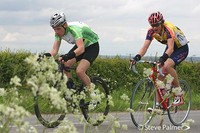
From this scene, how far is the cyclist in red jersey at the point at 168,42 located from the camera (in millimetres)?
8750

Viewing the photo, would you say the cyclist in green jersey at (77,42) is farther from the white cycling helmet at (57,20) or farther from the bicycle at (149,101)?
the bicycle at (149,101)

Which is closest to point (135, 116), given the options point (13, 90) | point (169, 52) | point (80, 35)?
point (169, 52)

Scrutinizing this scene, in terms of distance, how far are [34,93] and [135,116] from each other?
6.71 meters

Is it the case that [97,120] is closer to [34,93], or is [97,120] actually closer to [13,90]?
[13,90]

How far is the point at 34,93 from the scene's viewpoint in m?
2.25

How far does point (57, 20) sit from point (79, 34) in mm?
436

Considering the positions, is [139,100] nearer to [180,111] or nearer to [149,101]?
[149,101]

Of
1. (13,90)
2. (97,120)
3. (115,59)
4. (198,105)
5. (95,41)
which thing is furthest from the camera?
(115,59)

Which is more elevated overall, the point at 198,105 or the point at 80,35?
the point at 80,35

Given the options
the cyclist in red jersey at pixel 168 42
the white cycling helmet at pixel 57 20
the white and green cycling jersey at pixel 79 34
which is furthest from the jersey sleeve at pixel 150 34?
the white cycling helmet at pixel 57 20

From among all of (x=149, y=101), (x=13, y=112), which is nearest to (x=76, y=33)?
(x=149, y=101)

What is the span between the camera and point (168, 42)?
881 centimetres

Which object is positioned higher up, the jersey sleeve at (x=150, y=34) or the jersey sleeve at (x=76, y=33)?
the jersey sleeve at (x=150, y=34)

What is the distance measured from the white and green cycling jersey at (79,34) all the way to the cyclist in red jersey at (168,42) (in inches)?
34.6
